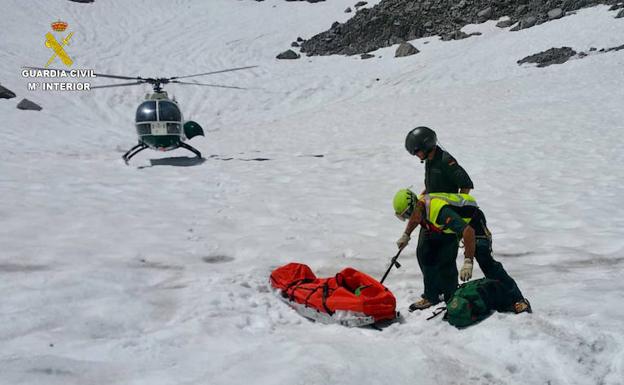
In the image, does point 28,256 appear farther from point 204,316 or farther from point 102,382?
point 102,382

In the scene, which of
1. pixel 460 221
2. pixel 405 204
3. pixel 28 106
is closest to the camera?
pixel 460 221

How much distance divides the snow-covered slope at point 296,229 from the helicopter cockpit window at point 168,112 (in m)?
1.46

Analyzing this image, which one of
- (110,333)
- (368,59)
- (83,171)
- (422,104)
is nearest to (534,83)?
(422,104)

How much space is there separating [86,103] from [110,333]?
23.6m

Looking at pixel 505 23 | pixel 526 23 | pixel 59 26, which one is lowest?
pixel 526 23

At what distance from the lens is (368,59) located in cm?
3434

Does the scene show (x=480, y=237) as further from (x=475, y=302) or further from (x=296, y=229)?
(x=296, y=229)

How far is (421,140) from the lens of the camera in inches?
203

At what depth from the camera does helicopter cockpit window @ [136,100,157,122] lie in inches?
538

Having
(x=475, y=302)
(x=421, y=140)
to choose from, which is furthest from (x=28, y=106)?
(x=475, y=302)

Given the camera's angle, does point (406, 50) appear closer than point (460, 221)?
No

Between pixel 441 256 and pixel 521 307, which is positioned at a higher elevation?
pixel 441 256

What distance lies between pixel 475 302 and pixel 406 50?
3101cm

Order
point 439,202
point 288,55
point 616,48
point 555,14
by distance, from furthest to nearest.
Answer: point 288,55
point 555,14
point 616,48
point 439,202
